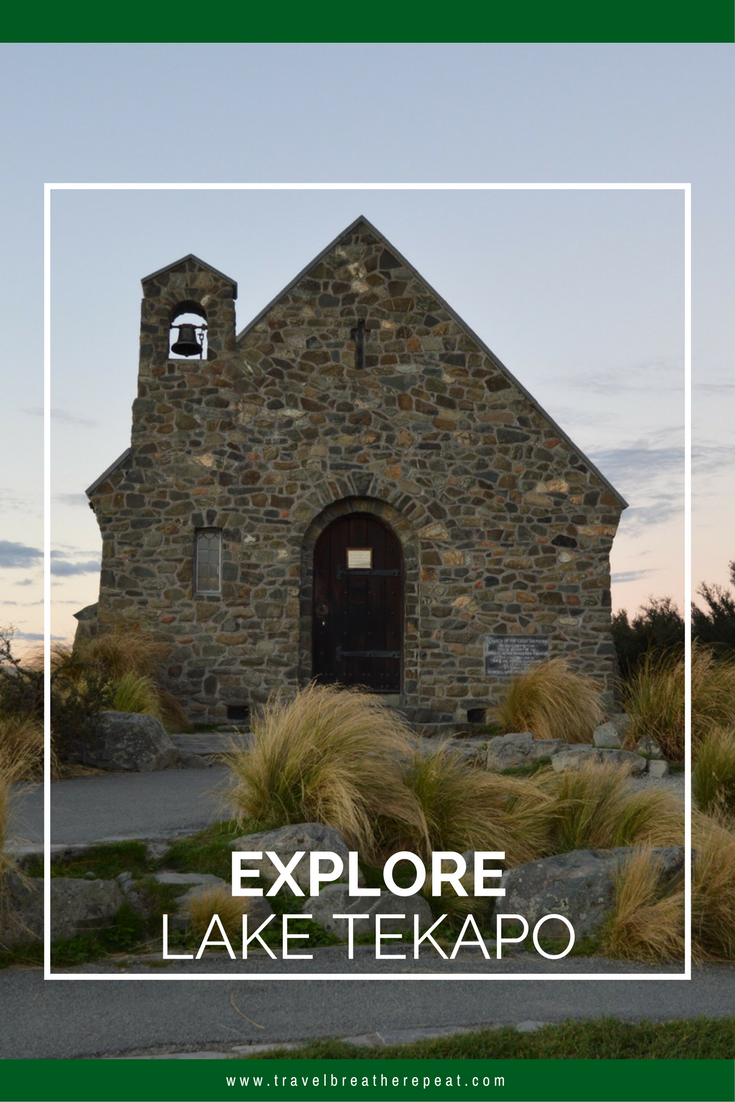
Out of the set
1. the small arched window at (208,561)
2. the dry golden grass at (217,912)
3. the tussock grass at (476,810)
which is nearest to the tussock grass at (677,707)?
the tussock grass at (476,810)

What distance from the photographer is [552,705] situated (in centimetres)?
1347

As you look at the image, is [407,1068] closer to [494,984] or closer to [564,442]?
[494,984]

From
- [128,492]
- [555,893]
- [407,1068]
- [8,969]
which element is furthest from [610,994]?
[128,492]

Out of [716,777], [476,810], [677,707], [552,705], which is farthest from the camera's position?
[552,705]

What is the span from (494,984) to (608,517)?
11.0 m

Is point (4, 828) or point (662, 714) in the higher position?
point (4, 828)

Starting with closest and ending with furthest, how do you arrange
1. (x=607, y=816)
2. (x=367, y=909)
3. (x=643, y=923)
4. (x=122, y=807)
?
(x=643, y=923) → (x=367, y=909) → (x=607, y=816) → (x=122, y=807)

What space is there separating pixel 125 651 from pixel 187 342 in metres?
4.52

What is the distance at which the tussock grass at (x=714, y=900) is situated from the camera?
21.8ft

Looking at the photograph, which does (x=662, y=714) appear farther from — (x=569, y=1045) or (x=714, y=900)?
(x=569, y=1045)

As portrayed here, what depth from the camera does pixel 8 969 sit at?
597 cm

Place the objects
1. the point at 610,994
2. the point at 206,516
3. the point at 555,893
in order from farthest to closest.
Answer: the point at 206,516 → the point at 555,893 → the point at 610,994

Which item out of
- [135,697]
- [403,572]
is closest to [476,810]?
[135,697]

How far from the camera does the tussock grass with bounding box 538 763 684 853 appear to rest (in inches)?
304
